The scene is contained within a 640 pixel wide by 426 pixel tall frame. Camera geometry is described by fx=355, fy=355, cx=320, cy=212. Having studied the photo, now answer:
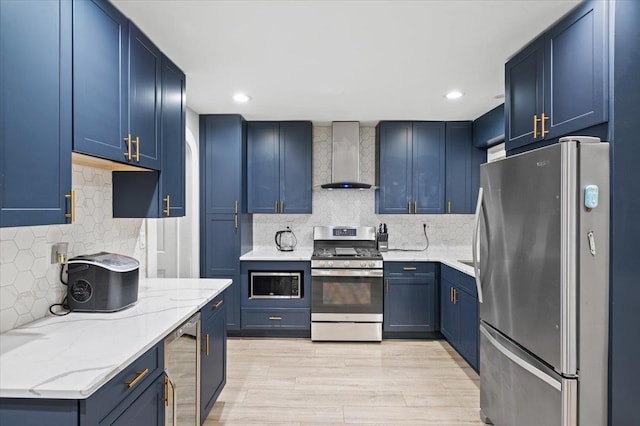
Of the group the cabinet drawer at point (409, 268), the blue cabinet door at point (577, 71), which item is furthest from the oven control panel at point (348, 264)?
the blue cabinet door at point (577, 71)

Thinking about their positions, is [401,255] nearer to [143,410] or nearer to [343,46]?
[343,46]

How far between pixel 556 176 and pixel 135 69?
2215 millimetres

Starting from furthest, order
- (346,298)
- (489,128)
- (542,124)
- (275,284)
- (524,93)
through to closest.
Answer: (275,284)
(346,298)
(489,128)
(524,93)
(542,124)

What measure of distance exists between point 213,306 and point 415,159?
9.40ft

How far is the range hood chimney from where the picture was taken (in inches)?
161

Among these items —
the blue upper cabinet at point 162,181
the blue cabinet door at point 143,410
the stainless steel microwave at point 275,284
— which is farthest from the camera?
the stainless steel microwave at point 275,284

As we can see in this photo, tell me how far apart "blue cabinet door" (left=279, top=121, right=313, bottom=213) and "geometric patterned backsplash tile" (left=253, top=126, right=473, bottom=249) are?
30 centimetres

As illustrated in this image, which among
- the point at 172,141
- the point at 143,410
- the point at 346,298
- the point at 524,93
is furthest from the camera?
the point at 346,298

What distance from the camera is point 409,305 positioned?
3.83m

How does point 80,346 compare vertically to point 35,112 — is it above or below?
below

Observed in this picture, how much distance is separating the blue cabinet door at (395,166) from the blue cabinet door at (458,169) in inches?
17.5

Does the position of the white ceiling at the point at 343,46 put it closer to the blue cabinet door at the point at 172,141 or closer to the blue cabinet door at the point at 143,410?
the blue cabinet door at the point at 172,141

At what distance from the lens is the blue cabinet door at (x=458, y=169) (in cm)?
414

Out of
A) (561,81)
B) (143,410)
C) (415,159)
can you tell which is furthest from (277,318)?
(561,81)
